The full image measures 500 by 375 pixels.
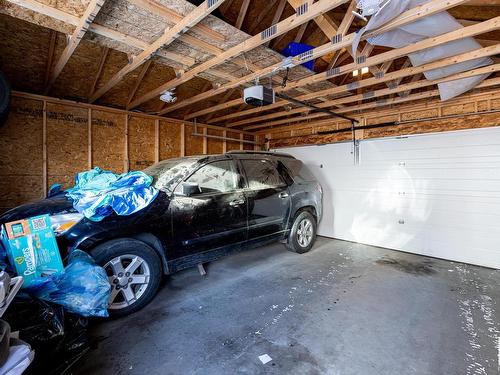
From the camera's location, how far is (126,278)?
2389mm

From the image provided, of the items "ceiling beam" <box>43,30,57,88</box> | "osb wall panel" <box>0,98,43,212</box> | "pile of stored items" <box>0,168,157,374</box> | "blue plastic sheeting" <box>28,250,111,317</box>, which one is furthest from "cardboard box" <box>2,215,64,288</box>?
"ceiling beam" <box>43,30,57,88</box>

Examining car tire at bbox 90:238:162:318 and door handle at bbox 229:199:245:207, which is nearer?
car tire at bbox 90:238:162:318

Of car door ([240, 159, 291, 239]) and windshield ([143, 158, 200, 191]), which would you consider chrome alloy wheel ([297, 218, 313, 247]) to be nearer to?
car door ([240, 159, 291, 239])

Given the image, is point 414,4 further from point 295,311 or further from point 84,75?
point 84,75

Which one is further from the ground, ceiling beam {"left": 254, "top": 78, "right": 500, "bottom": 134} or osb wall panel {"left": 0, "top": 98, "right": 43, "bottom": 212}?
ceiling beam {"left": 254, "top": 78, "right": 500, "bottom": 134}

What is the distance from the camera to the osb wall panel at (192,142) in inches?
237

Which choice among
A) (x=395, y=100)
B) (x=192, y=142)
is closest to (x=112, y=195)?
(x=192, y=142)

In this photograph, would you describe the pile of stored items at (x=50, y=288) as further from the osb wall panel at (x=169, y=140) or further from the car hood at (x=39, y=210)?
→ the osb wall panel at (x=169, y=140)

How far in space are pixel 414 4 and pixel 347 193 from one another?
13.5 feet

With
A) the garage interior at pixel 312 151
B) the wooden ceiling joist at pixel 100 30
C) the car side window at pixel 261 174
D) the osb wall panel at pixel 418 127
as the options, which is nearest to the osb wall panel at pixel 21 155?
the garage interior at pixel 312 151

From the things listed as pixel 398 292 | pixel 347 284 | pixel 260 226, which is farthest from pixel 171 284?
pixel 398 292

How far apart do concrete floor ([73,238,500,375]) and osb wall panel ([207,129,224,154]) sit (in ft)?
12.1

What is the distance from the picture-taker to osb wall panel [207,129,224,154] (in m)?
6.50

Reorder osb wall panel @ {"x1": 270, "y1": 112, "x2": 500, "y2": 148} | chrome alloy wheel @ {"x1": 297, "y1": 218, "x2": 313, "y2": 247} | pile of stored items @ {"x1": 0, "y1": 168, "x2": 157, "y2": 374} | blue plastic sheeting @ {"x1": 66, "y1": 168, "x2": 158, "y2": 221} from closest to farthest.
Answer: pile of stored items @ {"x1": 0, "y1": 168, "x2": 157, "y2": 374} < blue plastic sheeting @ {"x1": 66, "y1": 168, "x2": 158, "y2": 221} < osb wall panel @ {"x1": 270, "y1": 112, "x2": 500, "y2": 148} < chrome alloy wheel @ {"x1": 297, "y1": 218, "x2": 313, "y2": 247}
